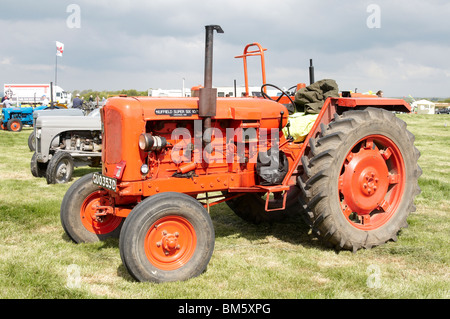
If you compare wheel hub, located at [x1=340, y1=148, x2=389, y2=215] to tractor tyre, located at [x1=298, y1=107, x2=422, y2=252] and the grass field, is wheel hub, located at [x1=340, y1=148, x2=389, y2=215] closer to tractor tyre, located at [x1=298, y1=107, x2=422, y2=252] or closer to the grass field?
tractor tyre, located at [x1=298, y1=107, x2=422, y2=252]

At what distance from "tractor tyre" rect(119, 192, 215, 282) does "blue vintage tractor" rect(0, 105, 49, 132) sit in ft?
60.9

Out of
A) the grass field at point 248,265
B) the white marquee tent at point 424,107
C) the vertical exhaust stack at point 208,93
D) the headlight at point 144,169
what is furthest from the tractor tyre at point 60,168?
the white marquee tent at point 424,107

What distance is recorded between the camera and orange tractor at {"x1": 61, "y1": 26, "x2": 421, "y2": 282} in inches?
143

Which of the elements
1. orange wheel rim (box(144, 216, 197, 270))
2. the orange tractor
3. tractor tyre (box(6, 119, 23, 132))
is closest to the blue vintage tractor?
tractor tyre (box(6, 119, 23, 132))

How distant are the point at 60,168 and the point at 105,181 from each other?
16.4 ft

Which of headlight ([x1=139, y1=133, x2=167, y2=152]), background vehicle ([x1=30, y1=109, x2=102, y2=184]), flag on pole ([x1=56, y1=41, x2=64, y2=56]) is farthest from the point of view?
flag on pole ([x1=56, y1=41, x2=64, y2=56])

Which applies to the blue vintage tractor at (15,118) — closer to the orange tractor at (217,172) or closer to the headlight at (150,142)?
the orange tractor at (217,172)

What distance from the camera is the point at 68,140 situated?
30.3 ft

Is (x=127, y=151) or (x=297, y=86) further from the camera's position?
(x=297, y=86)

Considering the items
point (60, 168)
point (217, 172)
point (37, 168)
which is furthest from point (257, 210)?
point (37, 168)

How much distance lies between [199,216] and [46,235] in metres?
2.19

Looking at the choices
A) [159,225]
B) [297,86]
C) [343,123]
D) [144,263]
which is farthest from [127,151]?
[297,86]

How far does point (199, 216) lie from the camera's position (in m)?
3.66
